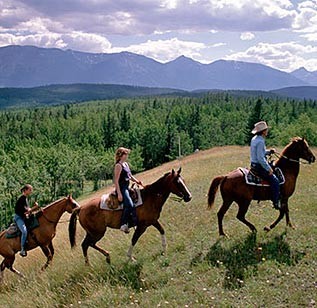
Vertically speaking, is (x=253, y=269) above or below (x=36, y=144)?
above

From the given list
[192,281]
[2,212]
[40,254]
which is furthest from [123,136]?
[192,281]

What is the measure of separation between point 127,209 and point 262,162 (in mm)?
4098

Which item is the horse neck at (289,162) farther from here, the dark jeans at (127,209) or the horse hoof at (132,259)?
the horse hoof at (132,259)

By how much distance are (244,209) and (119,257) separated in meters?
3.98

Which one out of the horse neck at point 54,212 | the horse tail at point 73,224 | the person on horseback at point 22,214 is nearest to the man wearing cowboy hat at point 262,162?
the horse tail at point 73,224

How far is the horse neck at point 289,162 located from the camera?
515 inches

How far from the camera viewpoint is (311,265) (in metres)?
10.1

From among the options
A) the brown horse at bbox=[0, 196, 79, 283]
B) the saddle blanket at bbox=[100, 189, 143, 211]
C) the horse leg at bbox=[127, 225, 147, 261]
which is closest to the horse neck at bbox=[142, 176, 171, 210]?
the saddle blanket at bbox=[100, 189, 143, 211]

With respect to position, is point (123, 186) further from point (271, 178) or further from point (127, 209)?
point (271, 178)

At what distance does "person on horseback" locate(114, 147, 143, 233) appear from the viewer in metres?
12.3

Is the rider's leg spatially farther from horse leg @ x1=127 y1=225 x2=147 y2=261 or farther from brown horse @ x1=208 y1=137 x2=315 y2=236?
brown horse @ x1=208 y1=137 x2=315 y2=236

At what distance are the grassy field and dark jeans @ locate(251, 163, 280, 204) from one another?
3.54 feet

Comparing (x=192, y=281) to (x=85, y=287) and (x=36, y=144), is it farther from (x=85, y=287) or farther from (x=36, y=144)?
(x=36, y=144)

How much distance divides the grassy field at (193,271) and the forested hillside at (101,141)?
2086 inches
